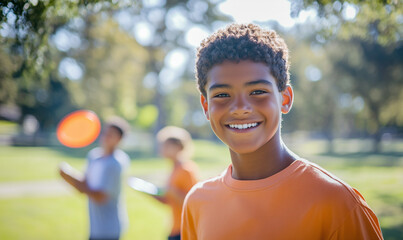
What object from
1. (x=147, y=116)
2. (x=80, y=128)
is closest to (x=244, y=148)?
(x=80, y=128)

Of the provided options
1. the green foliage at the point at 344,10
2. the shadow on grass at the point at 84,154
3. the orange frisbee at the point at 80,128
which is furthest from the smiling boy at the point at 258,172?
the shadow on grass at the point at 84,154

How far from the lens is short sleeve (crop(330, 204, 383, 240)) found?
1.39 metres

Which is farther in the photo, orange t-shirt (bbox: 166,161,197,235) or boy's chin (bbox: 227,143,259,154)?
orange t-shirt (bbox: 166,161,197,235)

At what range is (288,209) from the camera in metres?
1.54

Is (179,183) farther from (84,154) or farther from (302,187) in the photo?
(84,154)

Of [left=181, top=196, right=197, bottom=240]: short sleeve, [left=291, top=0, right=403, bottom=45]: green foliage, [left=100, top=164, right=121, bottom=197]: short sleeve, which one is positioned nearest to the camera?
[left=181, top=196, right=197, bottom=240]: short sleeve

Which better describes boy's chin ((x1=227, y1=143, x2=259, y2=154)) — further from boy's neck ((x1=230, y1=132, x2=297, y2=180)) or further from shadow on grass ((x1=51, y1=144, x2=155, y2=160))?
shadow on grass ((x1=51, y1=144, x2=155, y2=160))

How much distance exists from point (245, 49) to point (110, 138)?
3.38m

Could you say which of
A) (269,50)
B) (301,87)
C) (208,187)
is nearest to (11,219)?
(208,187)

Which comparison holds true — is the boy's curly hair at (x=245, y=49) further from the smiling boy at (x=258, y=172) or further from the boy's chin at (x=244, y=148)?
the boy's chin at (x=244, y=148)

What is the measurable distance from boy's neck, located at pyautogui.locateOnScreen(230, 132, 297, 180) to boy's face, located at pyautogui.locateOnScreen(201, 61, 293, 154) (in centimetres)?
6

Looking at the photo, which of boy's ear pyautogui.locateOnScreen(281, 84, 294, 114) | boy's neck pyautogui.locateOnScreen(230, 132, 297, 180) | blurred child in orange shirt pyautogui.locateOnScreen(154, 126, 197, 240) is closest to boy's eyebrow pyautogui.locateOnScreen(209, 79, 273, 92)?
boy's ear pyautogui.locateOnScreen(281, 84, 294, 114)

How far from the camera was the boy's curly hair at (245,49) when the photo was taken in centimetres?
170

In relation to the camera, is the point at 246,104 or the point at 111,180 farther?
the point at 111,180
